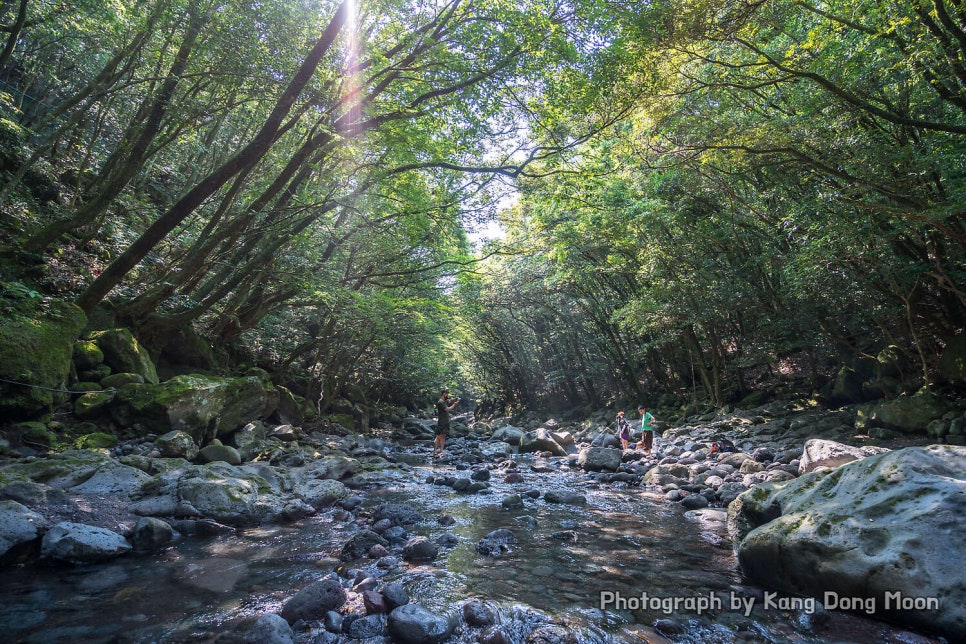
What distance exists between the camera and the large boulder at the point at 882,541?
10.0 ft

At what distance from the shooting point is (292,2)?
23.3 feet

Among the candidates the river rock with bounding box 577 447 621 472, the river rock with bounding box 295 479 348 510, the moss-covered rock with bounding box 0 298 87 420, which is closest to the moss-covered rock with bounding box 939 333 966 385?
the river rock with bounding box 577 447 621 472

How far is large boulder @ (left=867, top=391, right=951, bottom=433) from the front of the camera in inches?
389

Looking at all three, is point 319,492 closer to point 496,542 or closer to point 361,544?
point 361,544

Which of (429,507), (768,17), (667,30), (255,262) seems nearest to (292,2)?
(255,262)

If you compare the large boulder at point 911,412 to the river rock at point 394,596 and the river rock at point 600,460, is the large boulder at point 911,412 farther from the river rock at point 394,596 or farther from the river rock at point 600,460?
the river rock at point 394,596

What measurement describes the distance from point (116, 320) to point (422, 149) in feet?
26.2

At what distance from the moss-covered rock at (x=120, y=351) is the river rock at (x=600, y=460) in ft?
34.1

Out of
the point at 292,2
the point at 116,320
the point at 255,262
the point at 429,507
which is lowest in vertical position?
the point at 429,507

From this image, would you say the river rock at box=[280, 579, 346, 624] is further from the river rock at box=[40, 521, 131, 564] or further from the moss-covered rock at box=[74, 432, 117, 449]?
the moss-covered rock at box=[74, 432, 117, 449]

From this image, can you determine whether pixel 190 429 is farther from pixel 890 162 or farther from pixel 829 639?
pixel 890 162

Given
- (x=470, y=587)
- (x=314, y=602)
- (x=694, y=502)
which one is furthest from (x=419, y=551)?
(x=694, y=502)

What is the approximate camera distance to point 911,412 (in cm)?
1021

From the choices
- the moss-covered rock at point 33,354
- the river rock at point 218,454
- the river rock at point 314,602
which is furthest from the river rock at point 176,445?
the river rock at point 314,602
